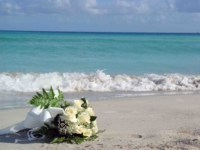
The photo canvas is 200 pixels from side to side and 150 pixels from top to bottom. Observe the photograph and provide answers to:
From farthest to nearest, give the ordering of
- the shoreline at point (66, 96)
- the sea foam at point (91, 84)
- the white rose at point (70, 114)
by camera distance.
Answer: the sea foam at point (91, 84) → the shoreline at point (66, 96) → the white rose at point (70, 114)

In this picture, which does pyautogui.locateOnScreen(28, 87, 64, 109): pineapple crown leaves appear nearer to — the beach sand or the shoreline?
the beach sand

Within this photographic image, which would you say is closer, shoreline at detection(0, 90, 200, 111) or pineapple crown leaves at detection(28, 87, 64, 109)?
pineapple crown leaves at detection(28, 87, 64, 109)

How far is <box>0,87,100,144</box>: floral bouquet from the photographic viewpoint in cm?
420

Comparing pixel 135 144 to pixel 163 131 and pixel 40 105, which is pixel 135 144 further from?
pixel 40 105

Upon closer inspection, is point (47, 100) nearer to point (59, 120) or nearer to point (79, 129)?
point (59, 120)

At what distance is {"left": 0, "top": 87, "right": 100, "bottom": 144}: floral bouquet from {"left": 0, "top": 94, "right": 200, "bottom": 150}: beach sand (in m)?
0.10

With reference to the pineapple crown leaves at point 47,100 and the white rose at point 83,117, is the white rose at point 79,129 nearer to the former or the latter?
the white rose at point 83,117

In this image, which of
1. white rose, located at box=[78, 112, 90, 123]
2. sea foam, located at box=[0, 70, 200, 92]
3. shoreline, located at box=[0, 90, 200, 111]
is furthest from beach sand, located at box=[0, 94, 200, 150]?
sea foam, located at box=[0, 70, 200, 92]

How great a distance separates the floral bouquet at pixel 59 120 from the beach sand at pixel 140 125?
0.10 metres

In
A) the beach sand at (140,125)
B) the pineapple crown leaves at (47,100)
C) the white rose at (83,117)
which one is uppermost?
the pineapple crown leaves at (47,100)

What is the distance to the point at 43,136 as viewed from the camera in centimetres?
438

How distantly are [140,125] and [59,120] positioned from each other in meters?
1.51

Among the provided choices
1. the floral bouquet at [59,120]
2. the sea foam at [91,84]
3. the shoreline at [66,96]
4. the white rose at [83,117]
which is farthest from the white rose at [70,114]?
the sea foam at [91,84]

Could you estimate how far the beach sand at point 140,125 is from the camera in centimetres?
418
